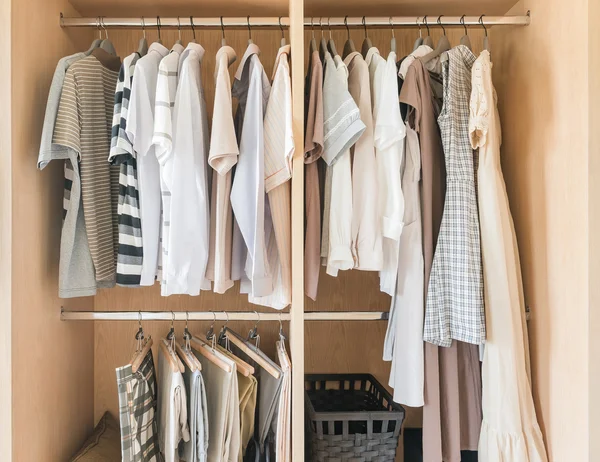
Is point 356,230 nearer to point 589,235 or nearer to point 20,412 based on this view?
point 589,235

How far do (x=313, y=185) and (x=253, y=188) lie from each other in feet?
0.60

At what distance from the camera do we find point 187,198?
51.2 inches

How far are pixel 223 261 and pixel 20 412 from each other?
0.65 meters

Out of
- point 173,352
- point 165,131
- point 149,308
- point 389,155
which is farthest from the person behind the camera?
point 149,308

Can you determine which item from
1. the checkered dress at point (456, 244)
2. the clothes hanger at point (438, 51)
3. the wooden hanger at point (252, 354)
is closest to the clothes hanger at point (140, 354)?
the wooden hanger at point (252, 354)

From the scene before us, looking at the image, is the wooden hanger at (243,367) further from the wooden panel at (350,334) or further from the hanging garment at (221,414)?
the wooden panel at (350,334)

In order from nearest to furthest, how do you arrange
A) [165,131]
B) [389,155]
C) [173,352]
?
[165,131]
[389,155]
[173,352]

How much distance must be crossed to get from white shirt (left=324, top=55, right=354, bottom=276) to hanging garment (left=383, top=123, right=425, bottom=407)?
178mm

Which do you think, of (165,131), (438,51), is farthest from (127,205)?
(438,51)

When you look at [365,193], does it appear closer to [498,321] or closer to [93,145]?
[498,321]

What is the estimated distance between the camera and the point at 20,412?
50.1 inches

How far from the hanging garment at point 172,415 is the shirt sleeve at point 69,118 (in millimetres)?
681

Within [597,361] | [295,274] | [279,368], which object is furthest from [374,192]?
[597,361]

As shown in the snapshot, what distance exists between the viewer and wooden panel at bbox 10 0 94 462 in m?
1.27
